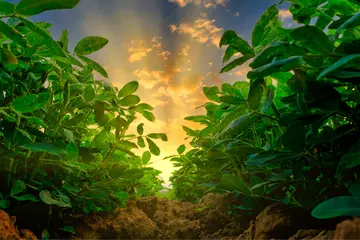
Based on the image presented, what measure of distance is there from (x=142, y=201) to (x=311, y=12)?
2347 mm

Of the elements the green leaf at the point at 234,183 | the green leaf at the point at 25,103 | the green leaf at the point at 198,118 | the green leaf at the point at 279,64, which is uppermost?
the green leaf at the point at 198,118

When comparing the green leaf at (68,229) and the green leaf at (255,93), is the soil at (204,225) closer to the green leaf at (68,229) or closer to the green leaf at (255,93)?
the green leaf at (68,229)

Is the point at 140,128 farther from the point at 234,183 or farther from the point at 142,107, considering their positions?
the point at 234,183

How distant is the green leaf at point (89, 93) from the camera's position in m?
1.46

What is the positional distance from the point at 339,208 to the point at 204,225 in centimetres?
181

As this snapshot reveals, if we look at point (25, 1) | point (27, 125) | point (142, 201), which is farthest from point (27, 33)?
point (142, 201)

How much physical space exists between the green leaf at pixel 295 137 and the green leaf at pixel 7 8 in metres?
0.93

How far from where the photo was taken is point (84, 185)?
175 cm

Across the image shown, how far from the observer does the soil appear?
3.82 feet

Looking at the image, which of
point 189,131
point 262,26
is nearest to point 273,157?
point 262,26

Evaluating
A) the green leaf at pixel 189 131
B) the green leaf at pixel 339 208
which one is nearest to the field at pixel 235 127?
the green leaf at pixel 339 208

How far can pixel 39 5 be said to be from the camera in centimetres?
86

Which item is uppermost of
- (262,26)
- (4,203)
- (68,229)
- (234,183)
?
(262,26)

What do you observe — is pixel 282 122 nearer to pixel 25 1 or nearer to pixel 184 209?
pixel 25 1
